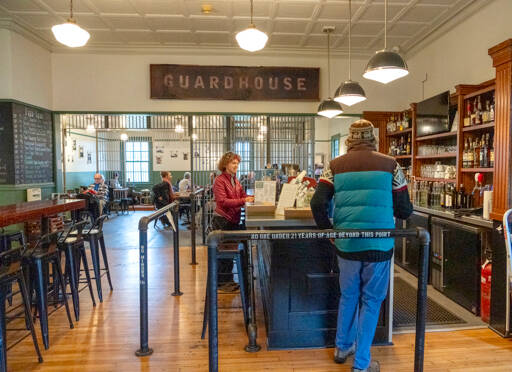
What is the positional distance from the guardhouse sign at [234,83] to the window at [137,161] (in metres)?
8.18

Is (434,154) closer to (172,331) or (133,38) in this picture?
(172,331)

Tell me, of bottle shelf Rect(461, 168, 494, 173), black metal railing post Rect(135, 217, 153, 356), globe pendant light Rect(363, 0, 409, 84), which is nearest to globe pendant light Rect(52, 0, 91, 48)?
black metal railing post Rect(135, 217, 153, 356)

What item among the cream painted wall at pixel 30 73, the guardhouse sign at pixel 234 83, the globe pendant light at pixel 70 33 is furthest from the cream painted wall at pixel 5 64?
the globe pendant light at pixel 70 33

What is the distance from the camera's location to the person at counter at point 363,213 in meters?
2.28

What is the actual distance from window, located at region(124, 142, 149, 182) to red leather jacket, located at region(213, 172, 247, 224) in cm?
1098

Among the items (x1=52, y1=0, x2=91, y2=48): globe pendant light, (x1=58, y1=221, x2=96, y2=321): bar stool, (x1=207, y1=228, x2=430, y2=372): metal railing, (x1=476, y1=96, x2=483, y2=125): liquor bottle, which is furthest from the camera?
(x1=476, y1=96, x2=483, y2=125): liquor bottle

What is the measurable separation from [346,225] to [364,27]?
4.43 metres

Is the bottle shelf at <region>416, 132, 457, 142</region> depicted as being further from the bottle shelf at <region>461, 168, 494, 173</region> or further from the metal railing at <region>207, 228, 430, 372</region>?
the metal railing at <region>207, 228, 430, 372</region>

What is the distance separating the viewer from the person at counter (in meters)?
2.28

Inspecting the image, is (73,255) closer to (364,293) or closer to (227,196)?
(227,196)

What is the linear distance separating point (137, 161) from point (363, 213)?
516 inches

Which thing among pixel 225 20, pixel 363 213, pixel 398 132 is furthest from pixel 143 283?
pixel 398 132

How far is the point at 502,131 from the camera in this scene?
3129 millimetres

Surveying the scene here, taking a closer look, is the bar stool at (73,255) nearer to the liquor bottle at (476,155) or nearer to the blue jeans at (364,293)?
the blue jeans at (364,293)
